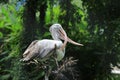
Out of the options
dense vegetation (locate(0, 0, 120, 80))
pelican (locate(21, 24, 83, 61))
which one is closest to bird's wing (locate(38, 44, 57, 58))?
Result: pelican (locate(21, 24, 83, 61))

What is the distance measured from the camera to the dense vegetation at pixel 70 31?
7602 millimetres

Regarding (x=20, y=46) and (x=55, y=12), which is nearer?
(x=20, y=46)

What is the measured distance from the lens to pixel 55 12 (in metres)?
8.11

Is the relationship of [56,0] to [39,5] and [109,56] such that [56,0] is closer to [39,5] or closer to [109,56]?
[39,5]

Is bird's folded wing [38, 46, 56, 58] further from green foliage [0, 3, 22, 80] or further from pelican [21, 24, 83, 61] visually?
green foliage [0, 3, 22, 80]

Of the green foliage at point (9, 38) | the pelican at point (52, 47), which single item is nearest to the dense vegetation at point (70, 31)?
the green foliage at point (9, 38)

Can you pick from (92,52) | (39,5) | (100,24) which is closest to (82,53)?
(92,52)

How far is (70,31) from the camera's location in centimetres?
801

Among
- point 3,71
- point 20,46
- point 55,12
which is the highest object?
point 55,12

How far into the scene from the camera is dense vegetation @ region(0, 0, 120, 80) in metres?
7.60

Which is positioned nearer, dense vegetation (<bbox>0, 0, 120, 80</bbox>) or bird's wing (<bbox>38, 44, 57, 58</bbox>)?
bird's wing (<bbox>38, 44, 57, 58</bbox>)

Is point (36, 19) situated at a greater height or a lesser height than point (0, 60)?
greater

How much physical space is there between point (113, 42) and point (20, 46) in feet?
5.13

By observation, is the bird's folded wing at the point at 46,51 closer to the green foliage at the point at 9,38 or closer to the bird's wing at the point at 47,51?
the bird's wing at the point at 47,51
